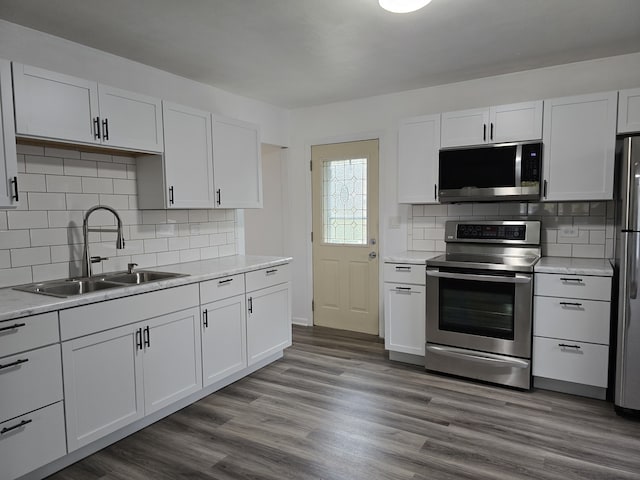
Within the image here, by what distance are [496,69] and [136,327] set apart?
3394mm

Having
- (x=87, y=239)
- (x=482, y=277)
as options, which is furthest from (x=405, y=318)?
(x=87, y=239)

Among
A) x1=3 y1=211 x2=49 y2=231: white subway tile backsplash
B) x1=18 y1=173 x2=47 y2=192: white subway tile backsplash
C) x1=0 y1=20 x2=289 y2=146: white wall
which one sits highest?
x1=0 y1=20 x2=289 y2=146: white wall

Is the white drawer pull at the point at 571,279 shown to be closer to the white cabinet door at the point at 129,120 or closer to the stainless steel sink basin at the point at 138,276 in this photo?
the stainless steel sink basin at the point at 138,276

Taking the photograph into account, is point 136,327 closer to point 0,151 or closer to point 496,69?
point 0,151

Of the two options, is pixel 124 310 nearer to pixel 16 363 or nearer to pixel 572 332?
pixel 16 363

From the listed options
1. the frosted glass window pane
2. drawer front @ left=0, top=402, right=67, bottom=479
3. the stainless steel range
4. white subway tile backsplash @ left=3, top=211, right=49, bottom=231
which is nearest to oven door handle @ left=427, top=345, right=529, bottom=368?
the stainless steel range

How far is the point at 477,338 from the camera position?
10.4ft

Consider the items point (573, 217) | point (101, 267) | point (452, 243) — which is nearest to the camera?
point (101, 267)

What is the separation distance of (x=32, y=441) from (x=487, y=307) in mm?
2934

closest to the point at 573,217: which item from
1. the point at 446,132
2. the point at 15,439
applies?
the point at 446,132

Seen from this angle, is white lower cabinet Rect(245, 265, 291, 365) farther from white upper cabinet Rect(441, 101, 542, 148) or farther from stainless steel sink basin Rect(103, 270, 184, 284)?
white upper cabinet Rect(441, 101, 542, 148)

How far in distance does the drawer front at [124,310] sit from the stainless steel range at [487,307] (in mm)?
1910

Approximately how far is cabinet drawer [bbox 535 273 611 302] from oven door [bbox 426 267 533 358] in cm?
10

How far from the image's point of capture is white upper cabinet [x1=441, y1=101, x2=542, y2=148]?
3211 mm
